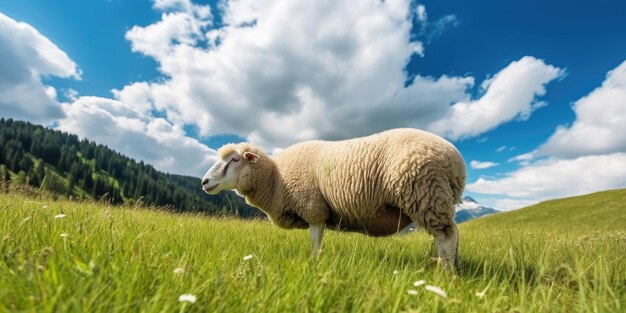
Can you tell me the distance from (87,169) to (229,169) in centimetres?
14629

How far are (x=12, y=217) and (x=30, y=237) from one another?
1.35 m

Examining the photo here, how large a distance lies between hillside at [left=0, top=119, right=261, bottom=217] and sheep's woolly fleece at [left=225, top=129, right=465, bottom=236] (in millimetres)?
59081

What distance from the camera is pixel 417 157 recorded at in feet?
16.4

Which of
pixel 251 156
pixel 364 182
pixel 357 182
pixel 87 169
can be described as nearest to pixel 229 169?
pixel 251 156

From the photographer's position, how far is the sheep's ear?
7.40 m

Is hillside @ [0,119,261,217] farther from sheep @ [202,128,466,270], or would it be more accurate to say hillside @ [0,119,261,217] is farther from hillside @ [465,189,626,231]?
sheep @ [202,128,466,270]

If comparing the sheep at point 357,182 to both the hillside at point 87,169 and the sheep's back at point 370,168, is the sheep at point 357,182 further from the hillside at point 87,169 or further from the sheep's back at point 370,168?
the hillside at point 87,169

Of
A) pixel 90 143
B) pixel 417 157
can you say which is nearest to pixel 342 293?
pixel 417 157

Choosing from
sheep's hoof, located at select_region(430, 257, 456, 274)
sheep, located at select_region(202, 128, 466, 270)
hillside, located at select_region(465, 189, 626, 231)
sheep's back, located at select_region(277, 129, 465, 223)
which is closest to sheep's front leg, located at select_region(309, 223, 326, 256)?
sheep, located at select_region(202, 128, 466, 270)

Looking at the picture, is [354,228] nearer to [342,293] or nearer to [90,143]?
[342,293]

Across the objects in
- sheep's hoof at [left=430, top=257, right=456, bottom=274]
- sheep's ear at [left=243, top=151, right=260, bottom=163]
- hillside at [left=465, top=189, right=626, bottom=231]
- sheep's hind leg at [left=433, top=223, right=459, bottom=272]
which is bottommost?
sheep's hoof at [left=430, top=257, right=456, bottom=274]

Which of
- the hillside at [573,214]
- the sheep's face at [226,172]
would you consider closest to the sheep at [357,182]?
the sheep's face at [226,172]

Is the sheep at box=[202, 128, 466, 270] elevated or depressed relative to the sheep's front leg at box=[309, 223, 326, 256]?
elevated

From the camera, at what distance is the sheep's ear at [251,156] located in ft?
24.3
